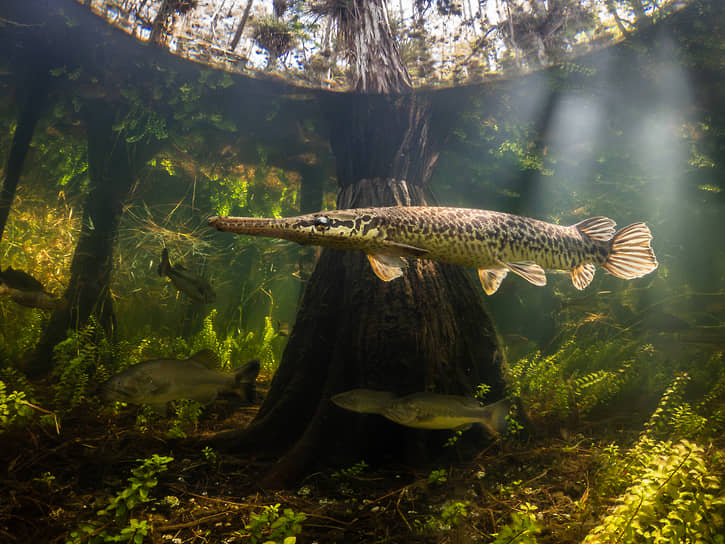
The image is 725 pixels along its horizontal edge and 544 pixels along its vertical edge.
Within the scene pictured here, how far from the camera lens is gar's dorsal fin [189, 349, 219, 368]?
3322 millimetres

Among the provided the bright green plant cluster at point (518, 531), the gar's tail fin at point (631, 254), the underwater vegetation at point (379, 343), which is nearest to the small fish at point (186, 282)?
the underwater vegetation at point (379, 343)

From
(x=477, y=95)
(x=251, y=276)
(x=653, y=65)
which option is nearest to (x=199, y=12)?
(x=477, y=95)

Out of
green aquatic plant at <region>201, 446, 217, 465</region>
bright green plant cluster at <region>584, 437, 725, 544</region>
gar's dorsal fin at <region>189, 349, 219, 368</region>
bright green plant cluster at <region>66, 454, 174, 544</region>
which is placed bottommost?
green aquatic plant at <region>201, 446, 217, 465</region>

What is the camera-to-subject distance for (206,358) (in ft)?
11.1

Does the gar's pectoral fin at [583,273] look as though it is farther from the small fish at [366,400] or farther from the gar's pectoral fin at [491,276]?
the small fish at [366,400]

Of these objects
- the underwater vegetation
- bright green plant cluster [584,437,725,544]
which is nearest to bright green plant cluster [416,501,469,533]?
the underwater vegetation

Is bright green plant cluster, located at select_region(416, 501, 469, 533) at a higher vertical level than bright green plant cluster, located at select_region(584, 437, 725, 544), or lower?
lower

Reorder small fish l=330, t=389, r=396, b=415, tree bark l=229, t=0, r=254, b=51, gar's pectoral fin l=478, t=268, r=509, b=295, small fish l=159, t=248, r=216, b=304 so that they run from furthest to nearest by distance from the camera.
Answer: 1. tree bark l=229, t=0, r=254, b=51
2. small fish l=159, t=248, r=216, b=304
3. small fish l=330, t=389, r=396, b=415
4. gar's pectoral fin l=478, t=268, r=509, b=295

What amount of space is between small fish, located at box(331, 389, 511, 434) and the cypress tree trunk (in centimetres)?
47

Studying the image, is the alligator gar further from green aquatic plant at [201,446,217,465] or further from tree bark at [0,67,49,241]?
tree bark at [0,67,49,241]

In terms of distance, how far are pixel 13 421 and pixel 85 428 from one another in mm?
577

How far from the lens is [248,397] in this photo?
331cm

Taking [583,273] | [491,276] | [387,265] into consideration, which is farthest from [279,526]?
[583,273]

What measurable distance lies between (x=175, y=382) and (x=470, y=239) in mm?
2649
